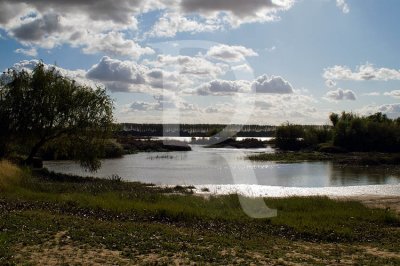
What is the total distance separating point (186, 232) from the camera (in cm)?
1697

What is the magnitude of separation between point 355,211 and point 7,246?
17484 mm

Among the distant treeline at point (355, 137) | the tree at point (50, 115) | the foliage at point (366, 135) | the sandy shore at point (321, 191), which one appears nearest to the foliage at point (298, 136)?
the distant treeline at point (355, 137)

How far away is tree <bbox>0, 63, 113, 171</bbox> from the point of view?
1666 inches

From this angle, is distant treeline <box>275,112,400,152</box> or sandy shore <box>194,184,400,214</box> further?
distant treeline <box>275,112,400,152</box>

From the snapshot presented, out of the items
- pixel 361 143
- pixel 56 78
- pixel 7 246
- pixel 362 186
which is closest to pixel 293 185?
pixel 362 186

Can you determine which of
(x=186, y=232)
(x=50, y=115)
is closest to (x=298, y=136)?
(x=50, y=115)

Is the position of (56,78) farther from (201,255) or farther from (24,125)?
(201,255)

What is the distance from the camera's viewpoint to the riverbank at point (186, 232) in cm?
1332

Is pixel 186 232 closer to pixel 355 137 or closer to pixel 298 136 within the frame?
pixel 355 137

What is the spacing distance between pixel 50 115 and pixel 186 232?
29315 mm

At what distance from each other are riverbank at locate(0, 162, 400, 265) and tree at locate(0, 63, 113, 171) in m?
16.3

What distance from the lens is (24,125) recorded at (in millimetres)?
42281

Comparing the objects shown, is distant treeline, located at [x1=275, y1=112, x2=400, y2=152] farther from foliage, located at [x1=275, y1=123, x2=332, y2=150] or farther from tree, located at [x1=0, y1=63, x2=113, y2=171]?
tree, located at [x1=0, y1=63, x2=113, y2=171]

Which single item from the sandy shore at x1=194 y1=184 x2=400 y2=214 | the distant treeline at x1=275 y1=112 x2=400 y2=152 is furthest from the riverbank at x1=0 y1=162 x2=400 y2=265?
the distant treeline at x1=275 y1=112 x2=400 y2=152
